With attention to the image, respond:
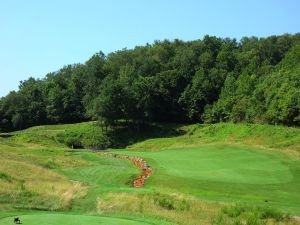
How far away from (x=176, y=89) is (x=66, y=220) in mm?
98974

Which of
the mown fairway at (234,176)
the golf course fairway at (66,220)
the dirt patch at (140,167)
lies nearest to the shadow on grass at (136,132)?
the dirt patch at (140,167)

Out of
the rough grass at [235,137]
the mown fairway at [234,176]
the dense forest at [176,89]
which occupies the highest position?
the dense forest at [176,89]

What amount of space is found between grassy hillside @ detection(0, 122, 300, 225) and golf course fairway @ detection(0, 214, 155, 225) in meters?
0.04

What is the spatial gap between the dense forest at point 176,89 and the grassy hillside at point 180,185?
12.8 metres

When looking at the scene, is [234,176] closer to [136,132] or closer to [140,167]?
[140,167]

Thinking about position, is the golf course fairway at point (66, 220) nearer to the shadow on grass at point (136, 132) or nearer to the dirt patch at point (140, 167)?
the dirt patch at point (140, 167)

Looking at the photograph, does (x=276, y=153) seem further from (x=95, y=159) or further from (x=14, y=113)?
(x=14, y=113)

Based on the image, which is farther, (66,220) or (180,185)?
(180,185)

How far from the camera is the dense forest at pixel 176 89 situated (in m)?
82.2

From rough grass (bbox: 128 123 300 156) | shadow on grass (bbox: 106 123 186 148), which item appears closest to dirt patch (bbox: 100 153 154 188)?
rough grass (bbox: 128 123 300 156)

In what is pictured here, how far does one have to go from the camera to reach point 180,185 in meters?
35.4

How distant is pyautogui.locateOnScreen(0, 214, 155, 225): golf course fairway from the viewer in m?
16.3

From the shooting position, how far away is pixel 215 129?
79.3 meters

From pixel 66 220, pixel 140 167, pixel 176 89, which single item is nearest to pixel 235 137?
pixel 140 167
